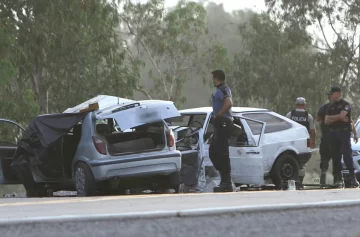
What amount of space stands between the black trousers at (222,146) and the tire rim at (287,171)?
311 cm

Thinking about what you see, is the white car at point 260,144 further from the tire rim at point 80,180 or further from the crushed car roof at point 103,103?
the tire rim at point 80,180

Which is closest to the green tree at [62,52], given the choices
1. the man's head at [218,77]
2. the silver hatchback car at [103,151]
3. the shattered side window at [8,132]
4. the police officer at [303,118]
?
the shattered side window at [8,132]

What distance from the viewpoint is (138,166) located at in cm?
1276

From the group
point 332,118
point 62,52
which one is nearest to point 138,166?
point 332,118

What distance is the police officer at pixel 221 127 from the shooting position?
12281mm

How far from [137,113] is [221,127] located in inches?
46.5

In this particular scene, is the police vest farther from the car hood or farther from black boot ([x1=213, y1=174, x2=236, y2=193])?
black boot ([x1=213, y1=174, x2=236, y2=193])

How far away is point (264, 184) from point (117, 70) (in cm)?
2202

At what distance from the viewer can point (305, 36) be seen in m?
48.7

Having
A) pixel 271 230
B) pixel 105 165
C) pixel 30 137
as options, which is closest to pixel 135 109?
pixel 105 165

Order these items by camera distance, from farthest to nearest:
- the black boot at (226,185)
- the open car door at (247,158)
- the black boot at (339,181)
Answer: the open car door at (247,158)
the black boot at (339,181)
the black boot at (226,185)

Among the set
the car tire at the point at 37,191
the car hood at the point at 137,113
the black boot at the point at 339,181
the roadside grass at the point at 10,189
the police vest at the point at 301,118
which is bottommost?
the roadside grass at the point at 10,189

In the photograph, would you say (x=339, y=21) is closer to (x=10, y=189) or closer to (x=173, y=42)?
(x=173, y=42)

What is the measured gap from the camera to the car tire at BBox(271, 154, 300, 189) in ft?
50.0
